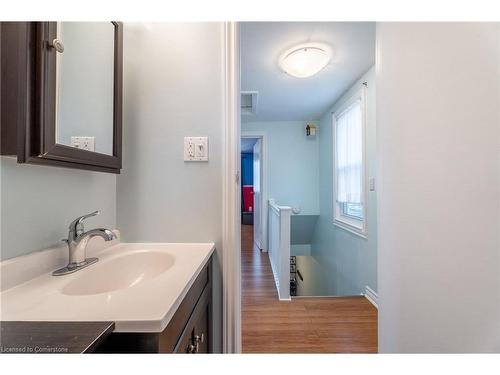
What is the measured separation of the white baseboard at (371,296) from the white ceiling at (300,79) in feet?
7.41

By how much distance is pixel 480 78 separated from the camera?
2.10ft

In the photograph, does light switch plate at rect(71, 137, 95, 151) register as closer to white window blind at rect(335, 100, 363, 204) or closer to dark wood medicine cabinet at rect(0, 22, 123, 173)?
dark wood medicine cabinet at rect(0, 22, 123, 173)

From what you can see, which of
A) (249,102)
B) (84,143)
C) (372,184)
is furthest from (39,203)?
(249,102)

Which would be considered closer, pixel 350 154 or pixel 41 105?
pixel 41 105

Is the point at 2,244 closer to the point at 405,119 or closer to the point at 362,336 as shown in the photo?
the point at 405,119

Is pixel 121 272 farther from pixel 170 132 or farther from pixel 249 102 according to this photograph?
pixel 249 102

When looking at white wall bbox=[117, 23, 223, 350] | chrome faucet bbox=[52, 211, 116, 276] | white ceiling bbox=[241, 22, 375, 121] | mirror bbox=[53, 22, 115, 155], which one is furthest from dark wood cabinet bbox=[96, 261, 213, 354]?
white ceiling bbox=[241, 22, 375, 121]

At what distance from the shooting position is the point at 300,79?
249cm

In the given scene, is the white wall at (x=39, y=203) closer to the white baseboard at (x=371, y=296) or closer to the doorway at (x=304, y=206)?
the doorway at (x=304, y=206)

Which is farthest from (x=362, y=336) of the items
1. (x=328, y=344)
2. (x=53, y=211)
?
(x=53, y=211)

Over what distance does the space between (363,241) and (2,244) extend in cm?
270

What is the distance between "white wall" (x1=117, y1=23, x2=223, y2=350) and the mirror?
11 centimetres

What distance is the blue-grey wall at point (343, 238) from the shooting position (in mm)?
2268

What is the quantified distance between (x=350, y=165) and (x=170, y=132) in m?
2.37
